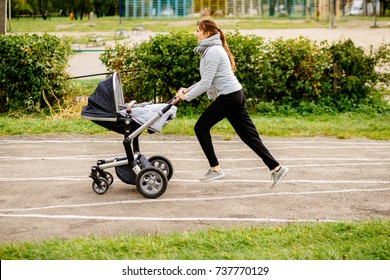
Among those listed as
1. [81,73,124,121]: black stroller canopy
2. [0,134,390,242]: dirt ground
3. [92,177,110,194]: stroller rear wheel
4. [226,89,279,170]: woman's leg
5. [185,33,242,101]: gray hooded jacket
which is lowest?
[0,134,390,242]: dirt ground

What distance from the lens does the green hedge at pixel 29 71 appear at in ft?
46.9

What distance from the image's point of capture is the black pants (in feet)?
27.9

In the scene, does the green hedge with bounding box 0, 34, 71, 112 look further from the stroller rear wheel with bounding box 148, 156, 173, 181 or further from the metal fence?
the metal fence

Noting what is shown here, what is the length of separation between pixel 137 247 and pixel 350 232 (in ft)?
6.71

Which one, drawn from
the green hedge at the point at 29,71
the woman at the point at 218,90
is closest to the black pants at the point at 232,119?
the woman at the point at 218,90

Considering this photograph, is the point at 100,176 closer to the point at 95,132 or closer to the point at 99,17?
the point at 95,132

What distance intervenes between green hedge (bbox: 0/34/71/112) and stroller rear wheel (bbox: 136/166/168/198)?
21.8 ft

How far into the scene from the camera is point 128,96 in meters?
15.0

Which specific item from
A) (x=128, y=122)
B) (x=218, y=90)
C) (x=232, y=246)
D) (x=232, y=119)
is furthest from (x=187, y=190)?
(x=232, y=246)

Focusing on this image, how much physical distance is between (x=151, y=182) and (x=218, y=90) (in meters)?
1.34

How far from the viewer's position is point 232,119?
28.4 feet

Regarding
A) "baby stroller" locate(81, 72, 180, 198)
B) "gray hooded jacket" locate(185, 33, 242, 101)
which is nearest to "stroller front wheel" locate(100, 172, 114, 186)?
"baby stroller" locate(81, 72, 180, 198)

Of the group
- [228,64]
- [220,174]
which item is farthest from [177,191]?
[228,64]

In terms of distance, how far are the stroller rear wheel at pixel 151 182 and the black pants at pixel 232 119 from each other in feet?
2.45
